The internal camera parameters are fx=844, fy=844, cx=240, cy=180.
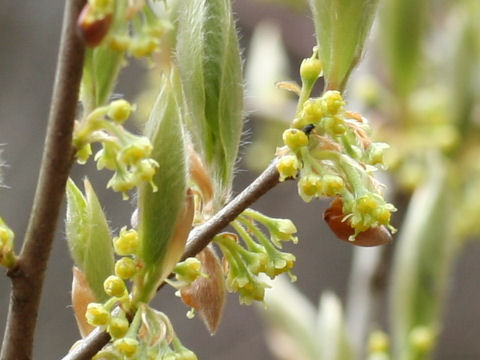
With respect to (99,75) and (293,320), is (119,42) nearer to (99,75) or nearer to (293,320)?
(99,75)

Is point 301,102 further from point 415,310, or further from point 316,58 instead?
point 415,310

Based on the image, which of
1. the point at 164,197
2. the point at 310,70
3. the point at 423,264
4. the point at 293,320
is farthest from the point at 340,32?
the point at 293,320

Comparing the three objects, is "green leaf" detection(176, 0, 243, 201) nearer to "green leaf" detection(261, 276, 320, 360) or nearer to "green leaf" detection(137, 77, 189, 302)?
"green leaf" detection(137, 77, 189, 302)

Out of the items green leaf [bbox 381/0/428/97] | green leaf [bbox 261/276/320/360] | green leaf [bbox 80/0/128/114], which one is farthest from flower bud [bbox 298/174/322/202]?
green leaf [bbox 381/0/428/97]

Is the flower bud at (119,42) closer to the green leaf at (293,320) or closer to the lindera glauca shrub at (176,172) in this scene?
the lindera glauca shrub at (176,172)

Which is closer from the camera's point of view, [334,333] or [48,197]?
[48,197]

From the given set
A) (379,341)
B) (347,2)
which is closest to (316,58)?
(347,2)
